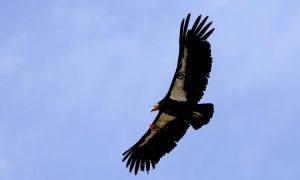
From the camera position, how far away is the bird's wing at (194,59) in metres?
27.4

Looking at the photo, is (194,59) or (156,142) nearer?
(194,59)

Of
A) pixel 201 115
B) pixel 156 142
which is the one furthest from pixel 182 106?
pixel 156 142

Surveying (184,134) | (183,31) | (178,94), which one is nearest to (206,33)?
(183,31)

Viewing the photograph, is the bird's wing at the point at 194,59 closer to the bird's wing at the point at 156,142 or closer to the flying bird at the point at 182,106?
the flying bird at the point at 182,106

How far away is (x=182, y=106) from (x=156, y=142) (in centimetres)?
283

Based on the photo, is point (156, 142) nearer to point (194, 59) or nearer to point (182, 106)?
point (182, 106)

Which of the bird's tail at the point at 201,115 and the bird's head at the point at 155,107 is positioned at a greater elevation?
the bird's head at the point at 155,107

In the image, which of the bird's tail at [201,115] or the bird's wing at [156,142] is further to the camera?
the bird's wing at [156,142]

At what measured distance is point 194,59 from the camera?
27.6m

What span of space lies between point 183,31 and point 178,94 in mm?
2602

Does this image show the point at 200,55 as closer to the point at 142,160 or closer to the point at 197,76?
the point at 197,76

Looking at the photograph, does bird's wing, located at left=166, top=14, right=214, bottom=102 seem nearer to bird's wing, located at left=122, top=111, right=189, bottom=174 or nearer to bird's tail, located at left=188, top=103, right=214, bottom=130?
bird's tail, located at left=188, top=103, right=214, bottom=130

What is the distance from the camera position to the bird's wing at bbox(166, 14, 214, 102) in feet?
89.9

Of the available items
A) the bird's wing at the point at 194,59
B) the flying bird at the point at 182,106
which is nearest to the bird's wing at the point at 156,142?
the flying bird at the point at 182,106
